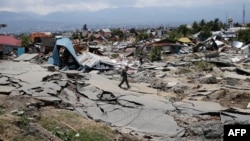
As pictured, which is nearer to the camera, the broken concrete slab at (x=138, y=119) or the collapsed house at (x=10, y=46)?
the broken concrete slab at (x=138, y=119)

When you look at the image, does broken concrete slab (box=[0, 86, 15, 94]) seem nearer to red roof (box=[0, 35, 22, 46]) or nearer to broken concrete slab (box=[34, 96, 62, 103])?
broken concrete slab (box=[34, 96, 62, 103])

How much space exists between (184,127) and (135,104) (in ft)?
9.06

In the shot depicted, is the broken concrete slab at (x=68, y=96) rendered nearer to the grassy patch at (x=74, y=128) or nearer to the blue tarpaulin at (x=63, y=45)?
the grassy patch at (x=74, y=128)

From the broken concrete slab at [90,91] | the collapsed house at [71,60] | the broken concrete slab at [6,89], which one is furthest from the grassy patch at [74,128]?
the collapsed house at [71,60]

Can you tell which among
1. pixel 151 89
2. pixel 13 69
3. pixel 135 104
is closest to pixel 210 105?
pixel 135 104

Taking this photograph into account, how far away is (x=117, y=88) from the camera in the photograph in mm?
16938

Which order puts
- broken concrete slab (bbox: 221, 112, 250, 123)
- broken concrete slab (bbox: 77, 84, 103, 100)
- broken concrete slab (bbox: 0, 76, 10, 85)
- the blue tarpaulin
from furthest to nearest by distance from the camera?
the blue tarpaulin
broken concrete slab (bbox: 0, 76, 10, 85)
broken concrete slab (bbox: 77, 84, 103, 100)
broken concrete slab (bbox: 221, 112, 250, 123)

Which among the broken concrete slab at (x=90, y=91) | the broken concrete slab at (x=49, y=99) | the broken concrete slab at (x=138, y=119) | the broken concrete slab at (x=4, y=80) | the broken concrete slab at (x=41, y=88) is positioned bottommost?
the broken concrete slab at (x=138, y=119)

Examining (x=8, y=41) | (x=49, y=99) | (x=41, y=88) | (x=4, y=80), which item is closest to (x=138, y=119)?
(x=49, y=99)

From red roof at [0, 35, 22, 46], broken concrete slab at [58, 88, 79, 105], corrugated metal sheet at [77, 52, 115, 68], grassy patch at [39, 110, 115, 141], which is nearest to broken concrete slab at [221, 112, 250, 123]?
grassy patch at [39, 110, 115, 141]

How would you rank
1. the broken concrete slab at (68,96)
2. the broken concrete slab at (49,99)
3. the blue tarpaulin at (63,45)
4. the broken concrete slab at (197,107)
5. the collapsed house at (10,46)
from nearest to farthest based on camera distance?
the broken concrete slab at (49,99)
the broken concrete slab at (197,107)
the broken concrete slab at (68,96)
the blue tarpaulin at (63,45)
the collapsed house at (10,46)

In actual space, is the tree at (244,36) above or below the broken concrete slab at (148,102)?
below

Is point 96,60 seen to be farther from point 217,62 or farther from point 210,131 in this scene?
point 210,131

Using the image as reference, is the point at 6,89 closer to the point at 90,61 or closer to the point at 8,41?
the point at 90,61
